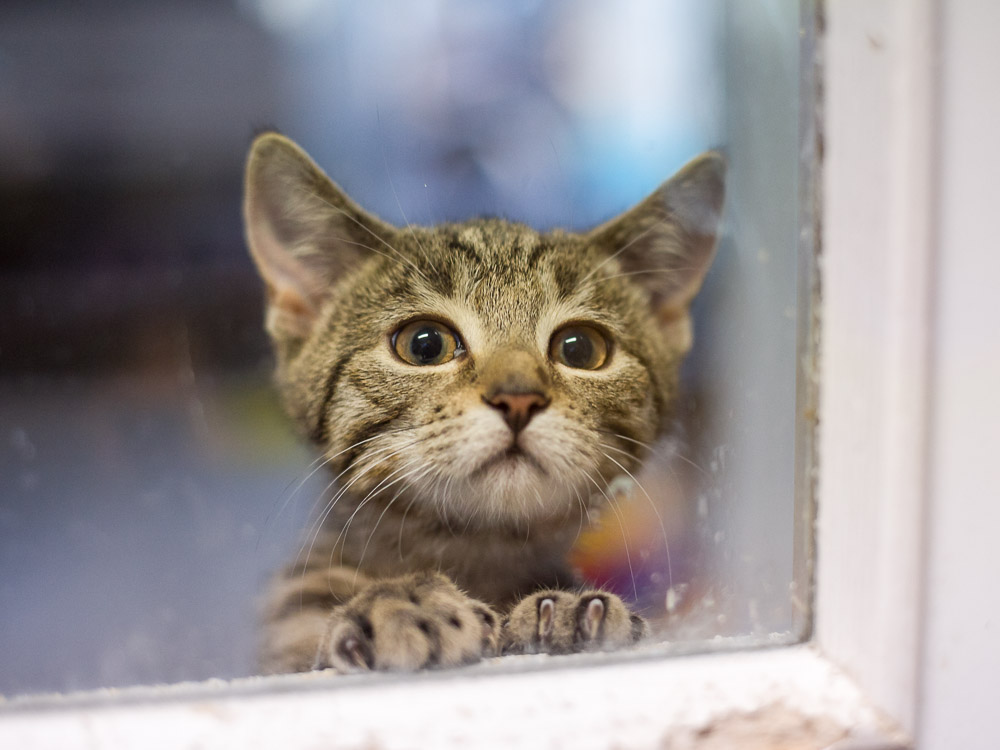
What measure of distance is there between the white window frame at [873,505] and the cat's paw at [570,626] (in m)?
0.07

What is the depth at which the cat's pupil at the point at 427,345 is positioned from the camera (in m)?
0.84

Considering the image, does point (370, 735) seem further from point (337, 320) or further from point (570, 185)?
point (570, 185)

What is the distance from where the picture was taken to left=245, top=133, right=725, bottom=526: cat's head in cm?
76

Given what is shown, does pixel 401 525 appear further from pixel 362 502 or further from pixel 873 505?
pixel 873 505

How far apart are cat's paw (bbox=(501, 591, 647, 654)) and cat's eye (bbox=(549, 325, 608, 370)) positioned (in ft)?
0.94

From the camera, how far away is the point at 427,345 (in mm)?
843

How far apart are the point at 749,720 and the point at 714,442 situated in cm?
33

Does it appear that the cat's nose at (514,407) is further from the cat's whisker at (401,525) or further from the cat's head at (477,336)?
the cat's whisker at (401,525)

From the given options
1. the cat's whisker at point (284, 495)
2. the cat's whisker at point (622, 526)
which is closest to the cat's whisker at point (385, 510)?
the cat's whisker at point (284, 495)

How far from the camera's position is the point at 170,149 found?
0.86 metres

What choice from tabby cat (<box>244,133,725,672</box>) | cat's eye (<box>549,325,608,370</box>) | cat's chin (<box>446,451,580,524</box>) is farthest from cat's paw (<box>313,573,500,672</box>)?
cat's eye (<box>549,325,608,370</box>)

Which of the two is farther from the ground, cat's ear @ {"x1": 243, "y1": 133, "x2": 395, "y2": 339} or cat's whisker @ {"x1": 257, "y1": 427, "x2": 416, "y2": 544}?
cat's ear @ {"x1": 243, "y1": 133, "x2": 395, "y2": 339}

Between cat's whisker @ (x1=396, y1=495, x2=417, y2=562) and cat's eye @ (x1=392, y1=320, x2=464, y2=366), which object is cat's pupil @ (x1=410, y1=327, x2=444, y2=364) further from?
cat's whisker @ (x1=396, y1=495, x2=417, y2=562)

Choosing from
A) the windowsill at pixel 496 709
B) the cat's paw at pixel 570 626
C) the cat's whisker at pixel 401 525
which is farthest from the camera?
the cat's whisker at pixel 401 525
